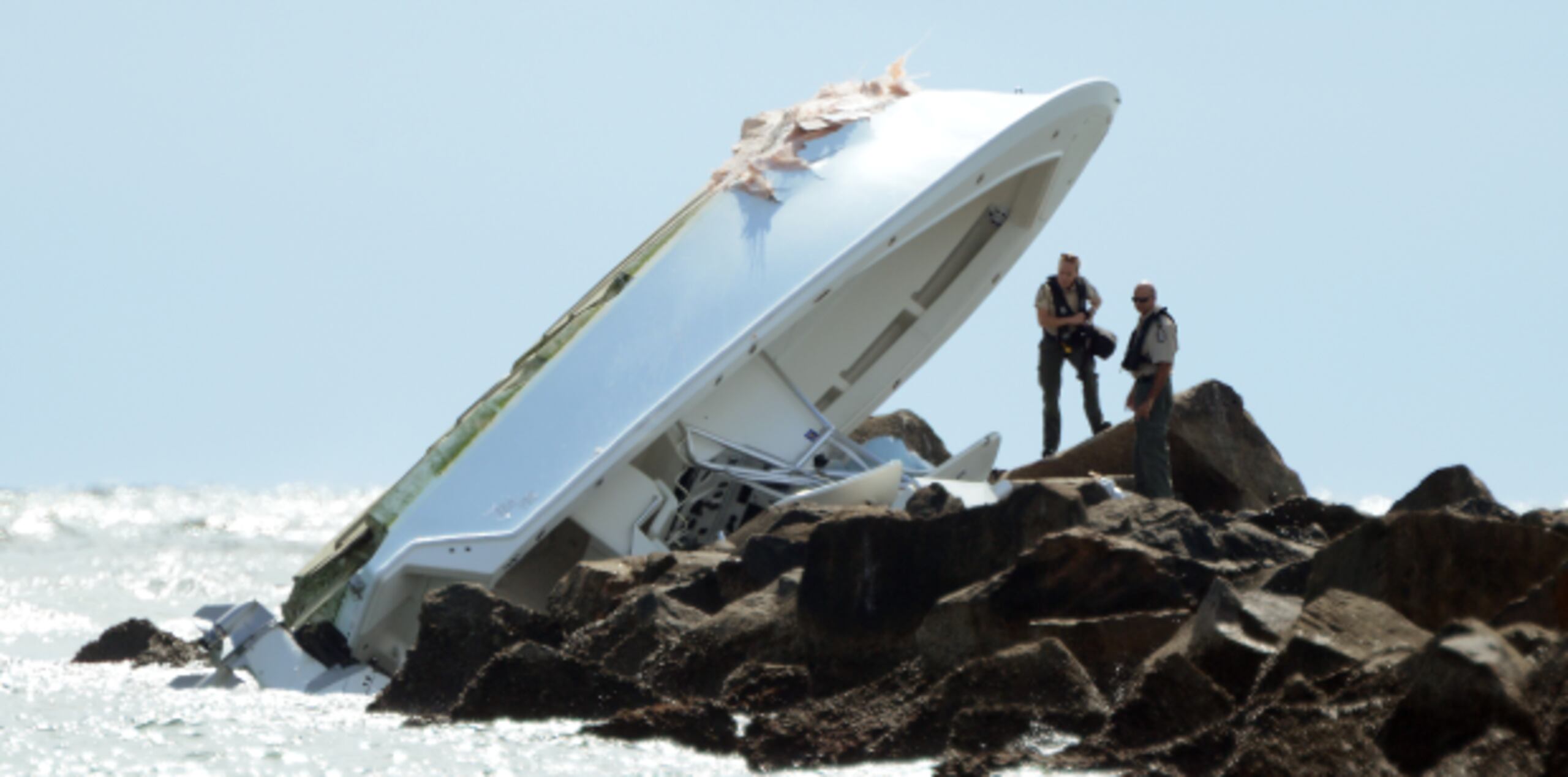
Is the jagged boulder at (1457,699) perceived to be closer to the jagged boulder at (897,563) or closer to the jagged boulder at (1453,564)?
the jagged boulder at (1453,564)

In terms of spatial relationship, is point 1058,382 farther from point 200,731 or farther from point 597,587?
point 200,731

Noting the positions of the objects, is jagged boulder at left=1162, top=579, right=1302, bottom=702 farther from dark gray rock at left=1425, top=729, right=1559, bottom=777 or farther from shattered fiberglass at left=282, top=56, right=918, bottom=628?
shattered fiberglass at left=282, top=56, right=918, bottom=628

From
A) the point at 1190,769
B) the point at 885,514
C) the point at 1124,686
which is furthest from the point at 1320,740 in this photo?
the point at 885,514

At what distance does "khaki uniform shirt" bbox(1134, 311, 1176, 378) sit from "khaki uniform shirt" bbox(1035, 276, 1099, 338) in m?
1.85

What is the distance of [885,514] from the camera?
823 centimetres

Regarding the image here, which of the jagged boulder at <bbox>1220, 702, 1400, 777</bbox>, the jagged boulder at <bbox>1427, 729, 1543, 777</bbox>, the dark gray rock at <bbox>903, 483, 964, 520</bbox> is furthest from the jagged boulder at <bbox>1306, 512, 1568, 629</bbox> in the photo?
the dark gray rock at <bbox>903, 483, 964, 520</bbox>

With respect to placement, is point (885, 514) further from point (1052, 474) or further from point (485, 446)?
point (1052, 474)

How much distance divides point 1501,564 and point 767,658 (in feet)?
10.0

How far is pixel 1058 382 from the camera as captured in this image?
1295 cm

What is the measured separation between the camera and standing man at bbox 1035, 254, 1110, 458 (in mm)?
A: 12453

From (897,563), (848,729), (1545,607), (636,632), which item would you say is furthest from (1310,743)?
(636,632)

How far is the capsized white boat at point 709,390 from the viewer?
10547mm

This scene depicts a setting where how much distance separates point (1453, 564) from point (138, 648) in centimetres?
893

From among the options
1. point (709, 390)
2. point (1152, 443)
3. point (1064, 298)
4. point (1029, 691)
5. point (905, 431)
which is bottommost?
point (1029, 691)
